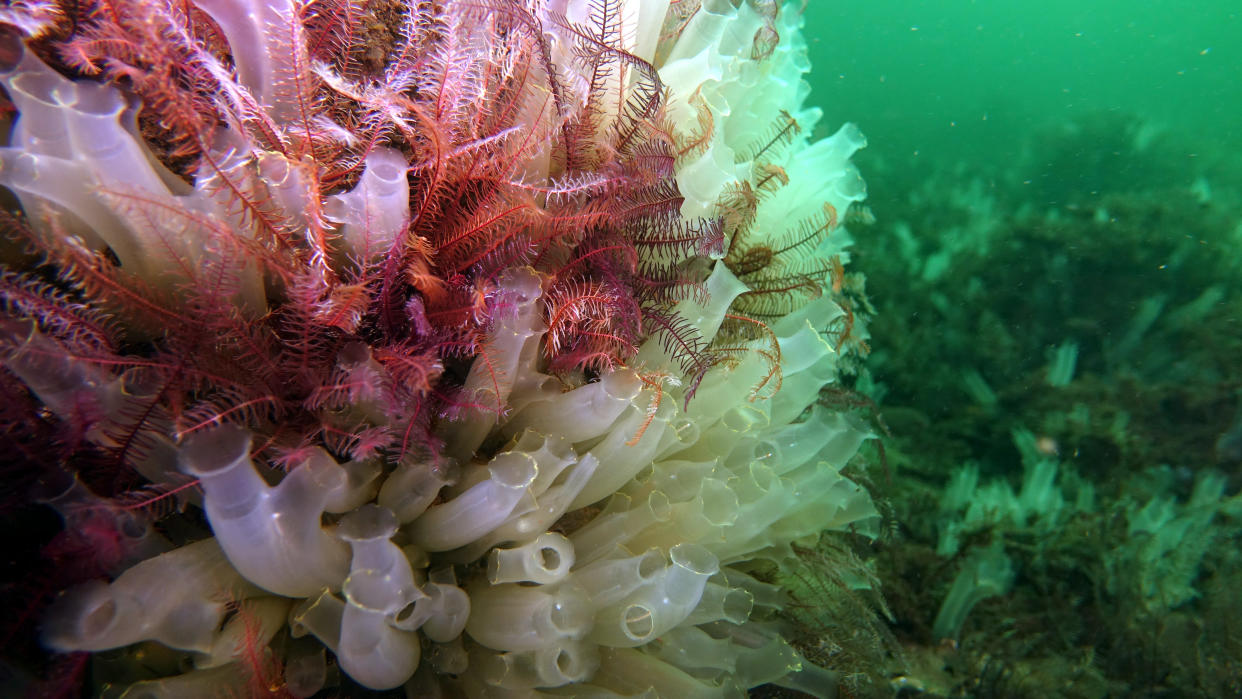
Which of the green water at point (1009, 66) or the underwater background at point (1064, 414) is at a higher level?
the green water at point (1009, 66)

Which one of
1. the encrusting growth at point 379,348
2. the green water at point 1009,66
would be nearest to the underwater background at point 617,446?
the encrusting growth at point 379,348

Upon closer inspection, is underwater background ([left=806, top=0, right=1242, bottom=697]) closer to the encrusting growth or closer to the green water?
the encrusting growth

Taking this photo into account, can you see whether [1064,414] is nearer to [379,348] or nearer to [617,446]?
[617,446]

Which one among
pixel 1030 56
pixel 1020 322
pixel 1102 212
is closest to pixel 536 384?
pixel 1020 322

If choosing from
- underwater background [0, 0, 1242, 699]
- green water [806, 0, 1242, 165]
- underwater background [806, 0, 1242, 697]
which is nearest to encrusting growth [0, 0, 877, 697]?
underwater background [0, 0, 1242, 699]

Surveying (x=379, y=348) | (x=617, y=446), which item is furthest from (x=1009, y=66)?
(x=379, y=348)

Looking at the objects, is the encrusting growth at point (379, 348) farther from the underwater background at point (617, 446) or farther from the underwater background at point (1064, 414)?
the underwater background at point (1064, 414)

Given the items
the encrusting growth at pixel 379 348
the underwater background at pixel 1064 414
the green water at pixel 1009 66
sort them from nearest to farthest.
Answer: the encrusting growth at pixel 379 348 < the underwater background at pixel 1064 414 < the green water at pixel 1009 66
